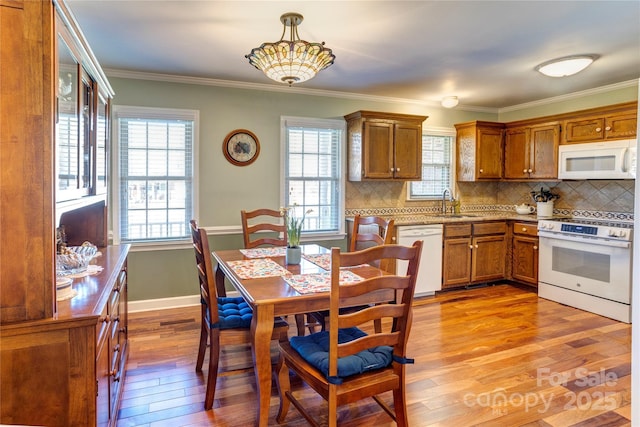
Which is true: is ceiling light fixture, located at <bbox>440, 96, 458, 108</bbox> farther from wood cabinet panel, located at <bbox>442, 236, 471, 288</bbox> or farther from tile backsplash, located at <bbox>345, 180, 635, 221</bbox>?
wood cabinet panel, located at <bbox>442, 236, 471, 288</bbox>

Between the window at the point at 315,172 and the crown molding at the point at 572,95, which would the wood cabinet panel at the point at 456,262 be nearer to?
the window at the point at 315,172

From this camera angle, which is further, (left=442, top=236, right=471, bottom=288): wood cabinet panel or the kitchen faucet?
the kitchen faucet

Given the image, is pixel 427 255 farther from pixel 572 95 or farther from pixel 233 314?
pixel 233 314

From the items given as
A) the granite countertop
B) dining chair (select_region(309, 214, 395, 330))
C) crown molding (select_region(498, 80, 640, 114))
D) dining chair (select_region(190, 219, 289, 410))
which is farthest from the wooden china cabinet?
crown molding (select_region(498, 80, 640, 114))

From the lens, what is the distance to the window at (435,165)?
5438 mm

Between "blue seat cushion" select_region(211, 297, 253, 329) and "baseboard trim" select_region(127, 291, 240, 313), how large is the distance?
1707 mm

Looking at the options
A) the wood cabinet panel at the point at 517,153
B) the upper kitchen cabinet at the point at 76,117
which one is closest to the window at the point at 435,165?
the wood cabinet panel at the point at 517,153

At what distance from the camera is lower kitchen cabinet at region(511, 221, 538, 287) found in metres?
4.80

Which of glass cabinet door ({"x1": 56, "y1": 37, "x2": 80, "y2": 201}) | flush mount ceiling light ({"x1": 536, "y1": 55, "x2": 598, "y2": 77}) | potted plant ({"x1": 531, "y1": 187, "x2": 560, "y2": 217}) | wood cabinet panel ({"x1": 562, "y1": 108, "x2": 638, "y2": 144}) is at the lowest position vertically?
potted plant ({"x1": 531, "y1": 187, "x2": 560, "y2": 217})

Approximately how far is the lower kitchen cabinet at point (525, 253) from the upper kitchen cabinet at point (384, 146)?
149cm

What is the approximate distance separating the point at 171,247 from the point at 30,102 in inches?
118

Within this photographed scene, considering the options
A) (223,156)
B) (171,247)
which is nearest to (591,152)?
(223,156)

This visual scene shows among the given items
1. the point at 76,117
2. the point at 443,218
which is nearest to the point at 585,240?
the point at 443,218

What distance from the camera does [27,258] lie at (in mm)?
1329
